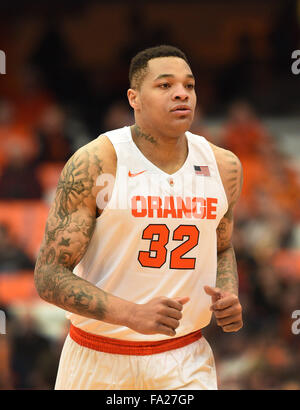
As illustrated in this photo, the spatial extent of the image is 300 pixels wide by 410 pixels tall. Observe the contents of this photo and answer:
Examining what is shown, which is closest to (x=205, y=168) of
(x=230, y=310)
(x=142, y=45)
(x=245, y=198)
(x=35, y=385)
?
(x=230, y=310)

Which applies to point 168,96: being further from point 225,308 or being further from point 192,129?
point 192,129

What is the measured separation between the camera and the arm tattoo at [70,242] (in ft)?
10.7

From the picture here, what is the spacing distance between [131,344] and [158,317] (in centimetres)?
47

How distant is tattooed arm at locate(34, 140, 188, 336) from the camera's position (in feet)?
10.5

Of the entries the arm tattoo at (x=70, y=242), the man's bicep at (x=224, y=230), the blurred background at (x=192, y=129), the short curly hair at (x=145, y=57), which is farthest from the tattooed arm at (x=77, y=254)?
the blurred background at (x=192, y=129)

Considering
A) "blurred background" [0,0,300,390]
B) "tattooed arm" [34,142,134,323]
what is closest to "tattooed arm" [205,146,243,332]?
"tattooed arm" [34,142,134,323]

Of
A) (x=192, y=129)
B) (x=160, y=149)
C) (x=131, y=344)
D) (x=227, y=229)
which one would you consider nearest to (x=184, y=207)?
(x=160, y=149)

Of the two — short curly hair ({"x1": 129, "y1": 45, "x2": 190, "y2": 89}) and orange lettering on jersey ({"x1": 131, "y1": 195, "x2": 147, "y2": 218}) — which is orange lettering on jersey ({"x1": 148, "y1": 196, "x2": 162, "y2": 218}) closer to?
orange lettering on jersey ({"x1": 131, "y1": 195, "x2": 147, "y2": 218})

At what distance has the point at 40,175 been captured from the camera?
9617 mm

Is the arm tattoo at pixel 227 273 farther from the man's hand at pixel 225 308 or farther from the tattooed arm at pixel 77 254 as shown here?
the tattooed arm at pixel 77 254

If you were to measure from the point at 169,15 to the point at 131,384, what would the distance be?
364 inches

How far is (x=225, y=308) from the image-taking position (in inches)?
132

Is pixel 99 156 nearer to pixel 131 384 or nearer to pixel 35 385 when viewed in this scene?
pixel 131 384

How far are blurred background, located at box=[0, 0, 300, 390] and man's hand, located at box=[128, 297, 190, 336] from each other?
420 cm
